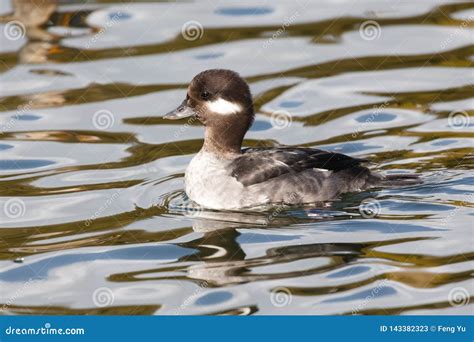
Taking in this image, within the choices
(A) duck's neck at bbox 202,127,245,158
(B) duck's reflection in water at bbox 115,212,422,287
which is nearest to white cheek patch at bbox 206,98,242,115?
(A) duck's neck at bbox 202,127,245,158

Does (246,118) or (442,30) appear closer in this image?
(246,118)

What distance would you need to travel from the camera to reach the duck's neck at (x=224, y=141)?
1327 centimetres

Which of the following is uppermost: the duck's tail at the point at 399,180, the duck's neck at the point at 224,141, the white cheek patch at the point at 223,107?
the white cheek patch at the point at 223,107

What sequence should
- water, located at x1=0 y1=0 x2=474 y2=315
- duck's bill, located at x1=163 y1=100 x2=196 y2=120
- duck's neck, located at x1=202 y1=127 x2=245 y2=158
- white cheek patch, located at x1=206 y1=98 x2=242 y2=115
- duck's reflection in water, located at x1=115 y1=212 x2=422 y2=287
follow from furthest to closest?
duck's bill, located at x1=163 y1=100 x2=196 y2=120
duck's neck, located at x1=202 y1=127 x2=245 y2=158
white cheek patch, located at x1=206 y1=98 x2=242 y2=115
duck's reflection in water, located at x1=115 y1=212 x2=422 y2=287
water, located at x1=0 y1=0 x2=474 y2=315

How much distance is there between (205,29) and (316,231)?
7.49 m

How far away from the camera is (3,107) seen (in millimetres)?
16375

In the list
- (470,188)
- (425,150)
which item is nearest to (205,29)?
(425,150)

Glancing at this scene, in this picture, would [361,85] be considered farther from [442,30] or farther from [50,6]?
[50,6]

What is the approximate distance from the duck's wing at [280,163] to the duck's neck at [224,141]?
0.19m

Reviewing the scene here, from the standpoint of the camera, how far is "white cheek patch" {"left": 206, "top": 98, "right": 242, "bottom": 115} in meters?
13.0

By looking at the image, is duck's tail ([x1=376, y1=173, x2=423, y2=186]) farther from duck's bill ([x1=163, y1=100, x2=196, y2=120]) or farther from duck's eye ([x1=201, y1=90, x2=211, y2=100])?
duck's bill ([x1=163, y1=100, x2=196, y2=120])

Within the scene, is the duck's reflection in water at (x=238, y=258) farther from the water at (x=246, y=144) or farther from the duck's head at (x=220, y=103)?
the duck's head at (x=220, y=103)

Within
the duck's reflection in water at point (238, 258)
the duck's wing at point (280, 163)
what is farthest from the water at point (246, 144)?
the duck's wing at point (280, 163)

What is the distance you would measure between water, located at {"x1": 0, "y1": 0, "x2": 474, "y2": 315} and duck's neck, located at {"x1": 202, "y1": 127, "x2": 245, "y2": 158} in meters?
0.73
